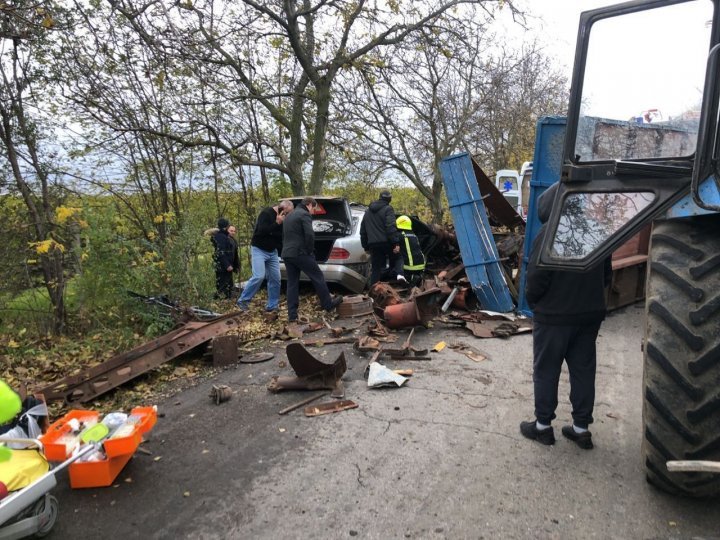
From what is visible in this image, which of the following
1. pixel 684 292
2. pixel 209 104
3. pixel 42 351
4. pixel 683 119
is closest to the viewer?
pixel 684 292

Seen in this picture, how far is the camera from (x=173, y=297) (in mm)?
6566

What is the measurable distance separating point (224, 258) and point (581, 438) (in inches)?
252

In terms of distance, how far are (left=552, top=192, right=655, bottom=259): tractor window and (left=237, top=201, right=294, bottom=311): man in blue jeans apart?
517cm

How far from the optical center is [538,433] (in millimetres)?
3242

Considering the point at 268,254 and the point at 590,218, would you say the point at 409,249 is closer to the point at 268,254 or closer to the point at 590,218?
the point at 268,254

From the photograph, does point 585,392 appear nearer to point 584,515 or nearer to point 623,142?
point 584,515

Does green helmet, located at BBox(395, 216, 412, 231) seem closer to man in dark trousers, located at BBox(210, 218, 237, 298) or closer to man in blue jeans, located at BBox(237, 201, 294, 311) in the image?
man in blue jeans, located at BBox(237, 201, 294, 311)

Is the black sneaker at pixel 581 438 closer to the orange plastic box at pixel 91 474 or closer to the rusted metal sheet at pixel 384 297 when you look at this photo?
the orange plastic box at pixel 91 474

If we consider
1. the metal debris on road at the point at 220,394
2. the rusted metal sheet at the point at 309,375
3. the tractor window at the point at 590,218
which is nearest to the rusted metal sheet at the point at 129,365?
the metal debris on road at the point at 220,394

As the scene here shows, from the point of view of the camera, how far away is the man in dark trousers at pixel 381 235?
748 cm

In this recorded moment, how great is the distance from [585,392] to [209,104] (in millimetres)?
8680

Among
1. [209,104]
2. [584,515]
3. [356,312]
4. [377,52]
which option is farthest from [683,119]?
[377,52]

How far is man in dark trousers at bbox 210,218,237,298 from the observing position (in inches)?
319

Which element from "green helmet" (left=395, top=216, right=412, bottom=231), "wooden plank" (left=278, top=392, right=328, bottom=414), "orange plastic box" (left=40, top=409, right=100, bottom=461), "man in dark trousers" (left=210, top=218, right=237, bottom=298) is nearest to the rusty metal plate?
"green helmet" (left=395, top=216, right=412, bottom=231)
